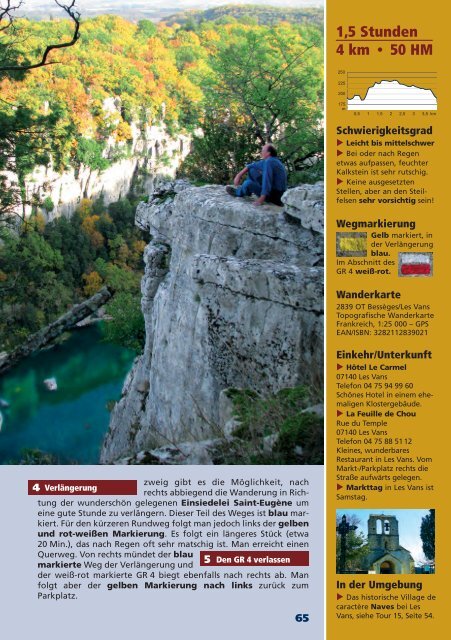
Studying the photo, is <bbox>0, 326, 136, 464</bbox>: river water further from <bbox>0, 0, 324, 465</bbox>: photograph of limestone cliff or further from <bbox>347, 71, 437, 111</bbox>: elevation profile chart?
<bbox>347, 71, 437, 111</bbox>: elevation profile chart

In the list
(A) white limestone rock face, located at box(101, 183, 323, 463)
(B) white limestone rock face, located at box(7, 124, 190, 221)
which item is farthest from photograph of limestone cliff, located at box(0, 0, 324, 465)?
(B) white limestone rock face, located at box(7, 124, 190, 221)

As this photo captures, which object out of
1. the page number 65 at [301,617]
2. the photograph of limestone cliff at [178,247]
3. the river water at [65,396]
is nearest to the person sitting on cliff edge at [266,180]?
the photograph of limestone cliff at [178,247]

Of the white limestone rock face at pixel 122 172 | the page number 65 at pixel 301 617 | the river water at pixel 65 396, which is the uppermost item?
the white limestone rock face at pixel 122 172

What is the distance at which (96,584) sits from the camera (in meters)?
3.66

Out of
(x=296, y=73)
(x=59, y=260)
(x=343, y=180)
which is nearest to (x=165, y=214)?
(x=296, y=73)

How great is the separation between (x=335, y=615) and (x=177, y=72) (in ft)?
34.8

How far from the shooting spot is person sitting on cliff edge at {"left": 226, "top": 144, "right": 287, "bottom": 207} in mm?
5891

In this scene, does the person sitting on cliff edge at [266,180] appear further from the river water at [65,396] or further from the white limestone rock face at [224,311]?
the river water at [65,396]

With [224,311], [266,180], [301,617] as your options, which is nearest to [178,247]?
[266,180]

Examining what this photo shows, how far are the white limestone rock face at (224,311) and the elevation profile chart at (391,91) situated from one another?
1513 mm

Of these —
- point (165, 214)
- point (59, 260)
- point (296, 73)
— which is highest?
point (296, 73)

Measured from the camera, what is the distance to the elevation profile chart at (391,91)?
3746mm

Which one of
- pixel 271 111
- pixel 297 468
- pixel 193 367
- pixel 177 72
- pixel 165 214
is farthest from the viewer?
pixel 177 72

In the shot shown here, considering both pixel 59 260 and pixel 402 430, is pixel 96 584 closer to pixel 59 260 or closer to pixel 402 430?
pixel 402 430
